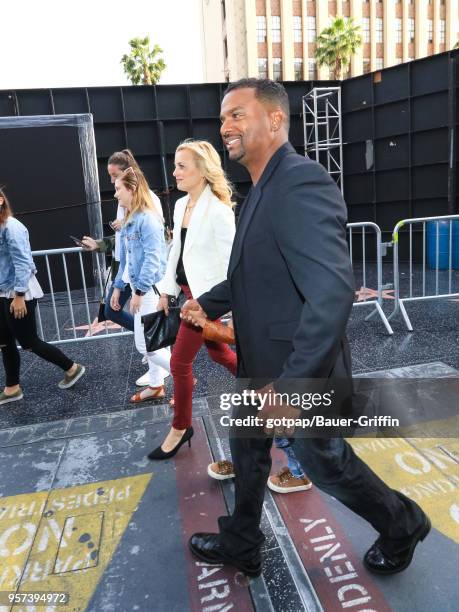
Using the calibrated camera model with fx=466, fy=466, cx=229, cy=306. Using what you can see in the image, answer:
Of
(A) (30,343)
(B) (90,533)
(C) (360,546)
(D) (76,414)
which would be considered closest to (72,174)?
(A) (30,343)

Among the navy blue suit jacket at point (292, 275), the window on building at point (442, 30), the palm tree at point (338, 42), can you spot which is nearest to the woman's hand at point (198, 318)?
the navy blue suit jacket at point (292, 275)

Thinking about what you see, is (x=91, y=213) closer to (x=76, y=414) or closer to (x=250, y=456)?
(x=76, y=414)

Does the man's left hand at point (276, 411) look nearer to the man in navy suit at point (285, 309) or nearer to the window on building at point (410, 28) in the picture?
the man in navy suit at point (285, 309)

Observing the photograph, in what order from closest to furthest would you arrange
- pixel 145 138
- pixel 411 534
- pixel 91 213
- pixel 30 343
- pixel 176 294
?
pixel 411 534
pixel 176 294
pixel 30 343
pixel 91 213
pixel 145 138

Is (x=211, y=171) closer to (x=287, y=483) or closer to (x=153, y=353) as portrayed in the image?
(x=153, y=353)

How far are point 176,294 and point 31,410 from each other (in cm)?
208

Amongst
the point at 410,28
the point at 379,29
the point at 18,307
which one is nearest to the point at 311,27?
the point at 379,29

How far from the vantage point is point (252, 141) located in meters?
1.71

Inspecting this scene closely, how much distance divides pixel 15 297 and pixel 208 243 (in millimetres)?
2159

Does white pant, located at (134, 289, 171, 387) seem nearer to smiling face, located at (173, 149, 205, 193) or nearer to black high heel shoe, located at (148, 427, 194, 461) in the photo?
black high heel shoe, located at (148, 427, 194, 461)

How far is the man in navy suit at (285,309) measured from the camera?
1.43 m

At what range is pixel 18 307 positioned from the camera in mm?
4070

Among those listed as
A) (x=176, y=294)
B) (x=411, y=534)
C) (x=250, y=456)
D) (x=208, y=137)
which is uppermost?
(x=208, y=137)

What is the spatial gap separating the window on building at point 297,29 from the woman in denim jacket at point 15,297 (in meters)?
51.8
